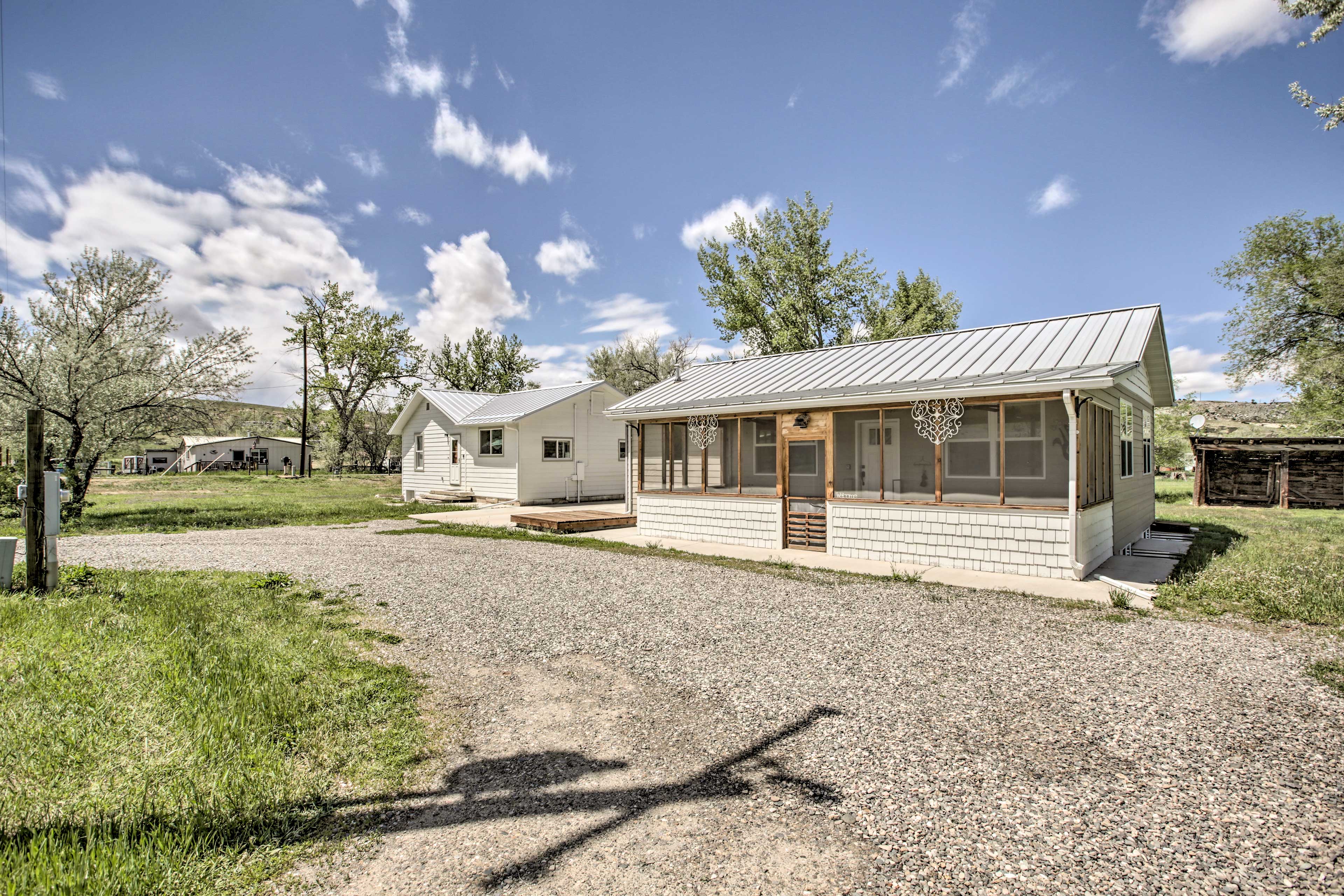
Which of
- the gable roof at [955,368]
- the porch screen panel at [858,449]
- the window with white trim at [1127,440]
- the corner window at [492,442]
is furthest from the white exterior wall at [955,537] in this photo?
the corner window at [492,442]

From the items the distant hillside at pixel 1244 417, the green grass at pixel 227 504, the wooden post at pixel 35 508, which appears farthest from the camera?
the distant hillside at pixel 1244 417

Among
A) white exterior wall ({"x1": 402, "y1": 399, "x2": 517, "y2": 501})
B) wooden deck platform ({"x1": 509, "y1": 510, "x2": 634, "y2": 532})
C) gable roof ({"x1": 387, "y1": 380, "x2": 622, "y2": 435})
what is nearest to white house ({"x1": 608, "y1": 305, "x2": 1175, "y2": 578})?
wooden deck platform ({"x1": 509, "y1": 510, "x2": 634, "y2": 532})

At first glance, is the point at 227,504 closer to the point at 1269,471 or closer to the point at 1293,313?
the point at 1269,471

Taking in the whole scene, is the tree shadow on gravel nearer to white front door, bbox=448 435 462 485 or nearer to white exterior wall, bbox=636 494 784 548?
white exterior wall, bbox=636 494 784 548

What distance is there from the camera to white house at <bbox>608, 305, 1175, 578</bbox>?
8.47 meters

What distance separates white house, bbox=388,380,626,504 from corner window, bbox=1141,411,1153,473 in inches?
570

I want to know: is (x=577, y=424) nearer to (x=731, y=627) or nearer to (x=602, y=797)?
(x=731, y=627)

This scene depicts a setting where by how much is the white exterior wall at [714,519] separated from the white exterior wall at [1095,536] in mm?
4492

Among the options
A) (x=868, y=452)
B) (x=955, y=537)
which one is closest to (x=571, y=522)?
(x=868, y=452)

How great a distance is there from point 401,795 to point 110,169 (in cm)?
1316

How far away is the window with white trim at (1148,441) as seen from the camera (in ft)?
41.8

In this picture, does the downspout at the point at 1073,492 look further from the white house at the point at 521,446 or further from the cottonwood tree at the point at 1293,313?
the cottonwood tree at the point at 1293,313

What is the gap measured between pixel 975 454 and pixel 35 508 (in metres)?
13.3

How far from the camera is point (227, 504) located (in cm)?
1933
